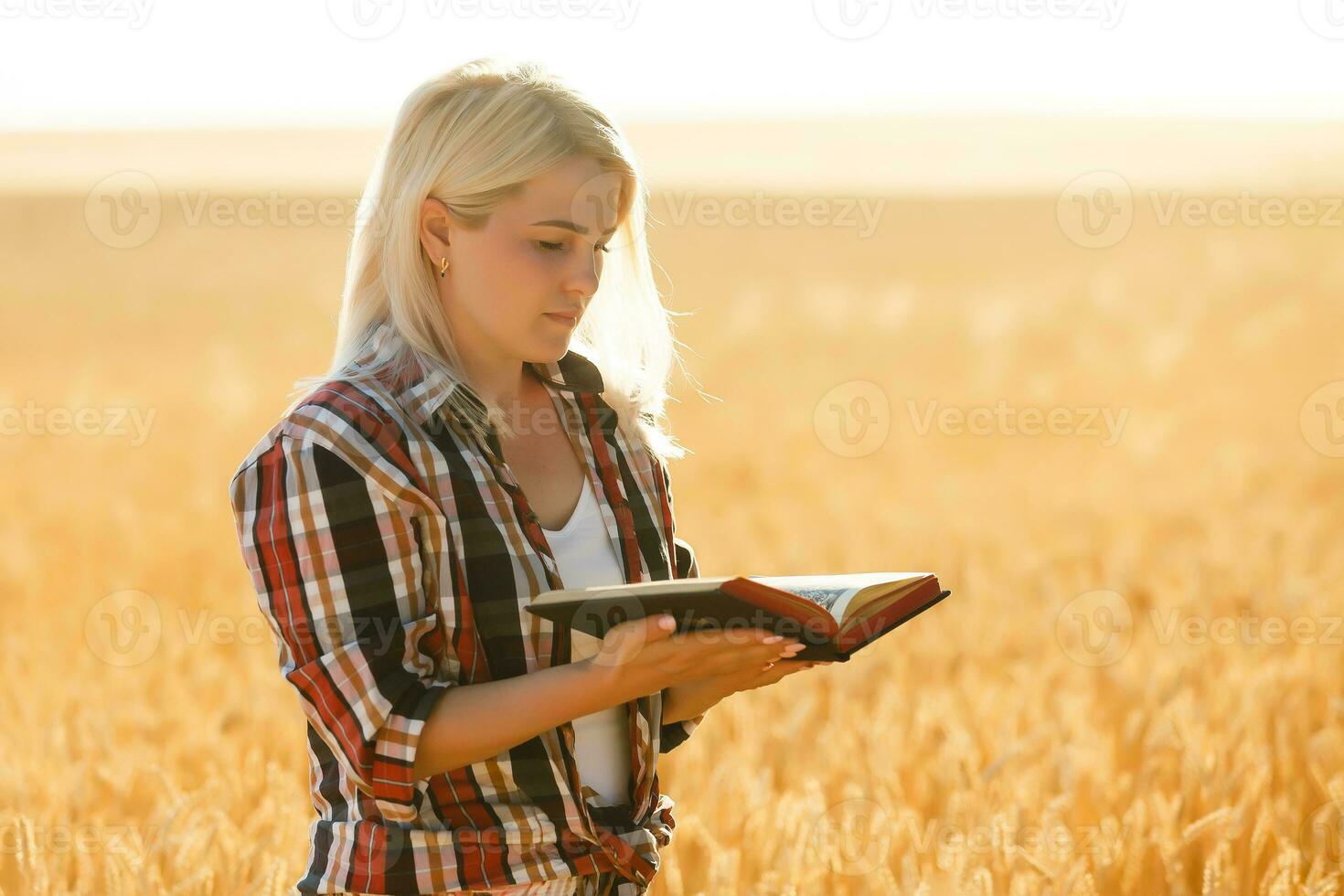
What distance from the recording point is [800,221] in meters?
25.3

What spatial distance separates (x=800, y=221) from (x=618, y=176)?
23447 mm

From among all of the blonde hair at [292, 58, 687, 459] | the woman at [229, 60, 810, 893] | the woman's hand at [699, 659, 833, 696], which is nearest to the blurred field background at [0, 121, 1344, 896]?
the woman's hand at [699, 659, 833, 696]

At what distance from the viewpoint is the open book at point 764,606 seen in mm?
1791

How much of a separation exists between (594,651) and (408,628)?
12.9 inches

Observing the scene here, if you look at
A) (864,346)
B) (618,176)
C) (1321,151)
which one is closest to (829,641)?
(618,176)

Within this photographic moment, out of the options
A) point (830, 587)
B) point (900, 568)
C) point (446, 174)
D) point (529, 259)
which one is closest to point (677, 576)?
point (830, 587)

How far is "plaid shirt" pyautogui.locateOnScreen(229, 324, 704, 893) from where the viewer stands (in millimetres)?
1876

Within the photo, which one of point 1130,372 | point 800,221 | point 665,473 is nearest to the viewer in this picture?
point 665,473

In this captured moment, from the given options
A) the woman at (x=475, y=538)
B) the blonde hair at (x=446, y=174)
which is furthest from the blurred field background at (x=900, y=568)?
the blonde hair at (x=446, y=174)

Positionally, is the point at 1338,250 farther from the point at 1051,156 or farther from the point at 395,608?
the point at 1051,156

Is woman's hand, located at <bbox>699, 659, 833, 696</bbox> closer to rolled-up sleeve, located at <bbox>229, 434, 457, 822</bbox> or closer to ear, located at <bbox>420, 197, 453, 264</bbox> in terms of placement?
rolled-up sleeve, located at <bbox>229, 434, 457, 822</bbox>

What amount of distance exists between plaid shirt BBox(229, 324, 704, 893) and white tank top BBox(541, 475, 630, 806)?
0.12 feet

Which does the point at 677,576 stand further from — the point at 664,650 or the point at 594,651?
the point at 664,650

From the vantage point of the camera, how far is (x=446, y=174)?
2.09 m
